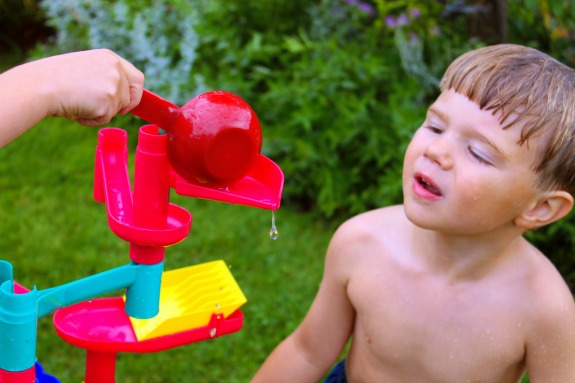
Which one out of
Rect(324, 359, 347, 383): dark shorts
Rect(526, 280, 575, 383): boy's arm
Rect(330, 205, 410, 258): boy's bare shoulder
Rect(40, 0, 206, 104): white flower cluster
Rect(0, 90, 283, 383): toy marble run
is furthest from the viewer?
Rect(40, 0, 206, 104): white flower cluster

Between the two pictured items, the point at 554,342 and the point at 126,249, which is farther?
the point at 126,249

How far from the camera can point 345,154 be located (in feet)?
12.3

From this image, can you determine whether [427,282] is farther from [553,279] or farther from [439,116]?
[439,116]

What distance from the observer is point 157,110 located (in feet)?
4.19

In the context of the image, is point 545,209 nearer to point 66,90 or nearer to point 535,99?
point 535,99

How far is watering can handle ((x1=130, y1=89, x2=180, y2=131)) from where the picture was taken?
127 cm

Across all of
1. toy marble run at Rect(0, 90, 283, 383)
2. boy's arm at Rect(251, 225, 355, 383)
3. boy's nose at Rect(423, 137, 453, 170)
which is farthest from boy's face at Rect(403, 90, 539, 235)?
toy marble run at Rect(0, 90, 283, 383)

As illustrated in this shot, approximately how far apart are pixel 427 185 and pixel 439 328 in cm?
40

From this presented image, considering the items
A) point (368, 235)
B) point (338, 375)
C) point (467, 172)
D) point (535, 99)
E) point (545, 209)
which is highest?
point (535, 99)

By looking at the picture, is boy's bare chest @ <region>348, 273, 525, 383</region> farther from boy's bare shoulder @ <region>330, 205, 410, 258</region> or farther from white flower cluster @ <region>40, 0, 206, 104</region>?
white flower cluster @ <region>40, 0, 206, 104</region>

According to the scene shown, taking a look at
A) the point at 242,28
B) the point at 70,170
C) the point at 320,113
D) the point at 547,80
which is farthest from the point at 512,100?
the point at 242,28

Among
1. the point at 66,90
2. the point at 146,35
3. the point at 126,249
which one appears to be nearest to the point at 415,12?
the point at 146,35

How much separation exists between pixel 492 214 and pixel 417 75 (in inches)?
88.9

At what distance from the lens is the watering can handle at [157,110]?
1.27 meters
